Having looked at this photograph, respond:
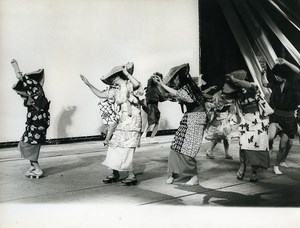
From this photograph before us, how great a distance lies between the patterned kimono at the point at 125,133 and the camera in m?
4.12

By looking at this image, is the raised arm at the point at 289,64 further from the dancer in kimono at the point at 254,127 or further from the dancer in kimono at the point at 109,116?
the dancer in kimono at the point at 109,116

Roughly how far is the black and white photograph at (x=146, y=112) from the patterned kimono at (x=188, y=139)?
0.04ft

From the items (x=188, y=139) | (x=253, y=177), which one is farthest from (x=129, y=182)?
(x=253, y=177)

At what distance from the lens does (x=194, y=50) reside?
6.45 metres

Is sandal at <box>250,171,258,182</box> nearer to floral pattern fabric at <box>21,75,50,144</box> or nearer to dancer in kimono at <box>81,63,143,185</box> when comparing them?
dancer in kimono at <box>81,63,143,185</box>

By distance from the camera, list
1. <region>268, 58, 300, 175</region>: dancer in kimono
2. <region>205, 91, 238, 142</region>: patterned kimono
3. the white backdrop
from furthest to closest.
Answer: <region>205, 91, 238, 142</region>: patterned kimono < the white backdrop < <region>268, 58, 300, 175</region>: dancer in kimono

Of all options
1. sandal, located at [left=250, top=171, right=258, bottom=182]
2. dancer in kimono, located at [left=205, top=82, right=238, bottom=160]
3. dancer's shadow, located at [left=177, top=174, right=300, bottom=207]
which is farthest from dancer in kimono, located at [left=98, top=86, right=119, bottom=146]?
sandal, located at [left=250, top=171, right=258, bottom=182]

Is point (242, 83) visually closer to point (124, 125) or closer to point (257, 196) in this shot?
point (257, 196)

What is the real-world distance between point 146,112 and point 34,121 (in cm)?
154

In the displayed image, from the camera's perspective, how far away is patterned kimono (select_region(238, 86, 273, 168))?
4199 millimetres

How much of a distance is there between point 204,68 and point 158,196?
3.36m

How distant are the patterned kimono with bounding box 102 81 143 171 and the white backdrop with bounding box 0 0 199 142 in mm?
1276

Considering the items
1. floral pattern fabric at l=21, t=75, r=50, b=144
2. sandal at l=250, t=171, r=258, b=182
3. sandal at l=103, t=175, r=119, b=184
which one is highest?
floral pattern fabric at l=21, t=75, r=50, b=144

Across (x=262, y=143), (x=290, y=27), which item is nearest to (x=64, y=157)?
(x=262, y=143)
